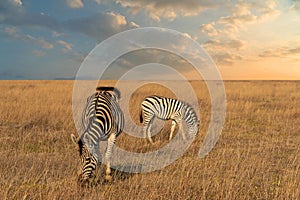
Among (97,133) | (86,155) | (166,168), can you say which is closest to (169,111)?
(166,168)

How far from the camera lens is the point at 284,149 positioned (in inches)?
342

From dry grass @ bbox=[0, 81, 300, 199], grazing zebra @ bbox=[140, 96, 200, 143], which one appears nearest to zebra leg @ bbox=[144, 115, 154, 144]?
grazing zebra @ bbox=[140, 96, 200, 143]

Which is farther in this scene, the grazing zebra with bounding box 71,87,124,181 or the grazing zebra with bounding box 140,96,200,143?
the grazing zebra with bounding box 140,96,200,143

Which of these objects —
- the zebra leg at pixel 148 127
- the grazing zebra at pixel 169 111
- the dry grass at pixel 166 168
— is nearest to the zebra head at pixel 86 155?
the dry grass at pixel 166 168

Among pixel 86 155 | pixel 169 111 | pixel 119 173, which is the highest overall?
pixel 169 111

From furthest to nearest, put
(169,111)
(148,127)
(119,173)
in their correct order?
(169,111)
(148,127)
(119,173)

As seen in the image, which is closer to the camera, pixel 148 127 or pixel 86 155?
pixel 86 155

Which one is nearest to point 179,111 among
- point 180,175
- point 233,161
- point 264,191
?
point 233,161

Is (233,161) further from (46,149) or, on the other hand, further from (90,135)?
(46,149)

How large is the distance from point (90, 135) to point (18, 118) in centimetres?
935

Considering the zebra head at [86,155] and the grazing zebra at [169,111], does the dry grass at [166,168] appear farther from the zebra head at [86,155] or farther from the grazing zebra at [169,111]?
the grazing zebra at [169,111]

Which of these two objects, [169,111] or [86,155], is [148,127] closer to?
[169,111]

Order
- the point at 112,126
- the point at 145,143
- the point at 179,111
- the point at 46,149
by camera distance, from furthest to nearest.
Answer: the point at 179,111, the point at 145,143, the point at 46,149, the point at 112,126

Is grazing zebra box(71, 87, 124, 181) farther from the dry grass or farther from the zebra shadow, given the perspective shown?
the dry grass
